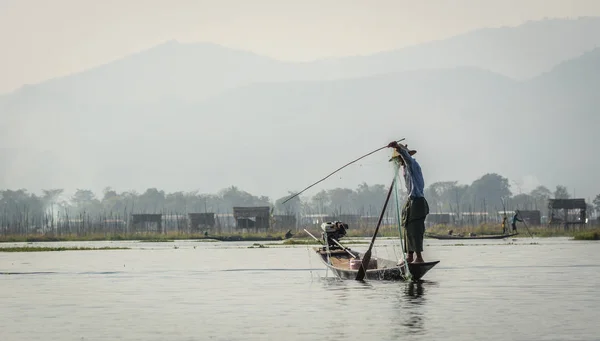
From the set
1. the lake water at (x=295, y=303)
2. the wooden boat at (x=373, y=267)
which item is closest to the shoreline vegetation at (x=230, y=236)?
the lake water at (x=295, y=303)

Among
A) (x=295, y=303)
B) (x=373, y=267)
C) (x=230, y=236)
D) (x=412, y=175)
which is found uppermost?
(x=412, y=175)

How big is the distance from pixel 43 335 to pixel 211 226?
61.8 m

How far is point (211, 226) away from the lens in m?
77.4

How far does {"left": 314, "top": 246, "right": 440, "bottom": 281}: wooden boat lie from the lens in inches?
935

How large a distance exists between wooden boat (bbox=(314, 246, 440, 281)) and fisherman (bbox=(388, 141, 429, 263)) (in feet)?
1.56

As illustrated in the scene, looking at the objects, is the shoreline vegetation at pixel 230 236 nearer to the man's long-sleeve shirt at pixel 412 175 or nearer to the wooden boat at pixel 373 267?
the wooden boat at pixel 373 267

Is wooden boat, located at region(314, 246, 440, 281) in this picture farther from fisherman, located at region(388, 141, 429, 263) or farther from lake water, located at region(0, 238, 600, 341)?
fisherman, located at region(388, 141, 429, 263)

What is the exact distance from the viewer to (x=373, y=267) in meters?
27.0

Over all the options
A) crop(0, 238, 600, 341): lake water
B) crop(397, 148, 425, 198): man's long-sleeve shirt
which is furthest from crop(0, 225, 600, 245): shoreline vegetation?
crop(397, 148, 425, 198): man's long-sleeve shirt

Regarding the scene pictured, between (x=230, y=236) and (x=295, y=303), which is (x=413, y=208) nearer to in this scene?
(x=295, y=303)

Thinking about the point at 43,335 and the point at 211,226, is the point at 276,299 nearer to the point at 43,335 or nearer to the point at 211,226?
the point at 43,335

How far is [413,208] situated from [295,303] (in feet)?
17.4

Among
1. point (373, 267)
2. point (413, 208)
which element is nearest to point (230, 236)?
point (373, 267)

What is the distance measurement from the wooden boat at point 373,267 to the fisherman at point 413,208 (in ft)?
1.56
